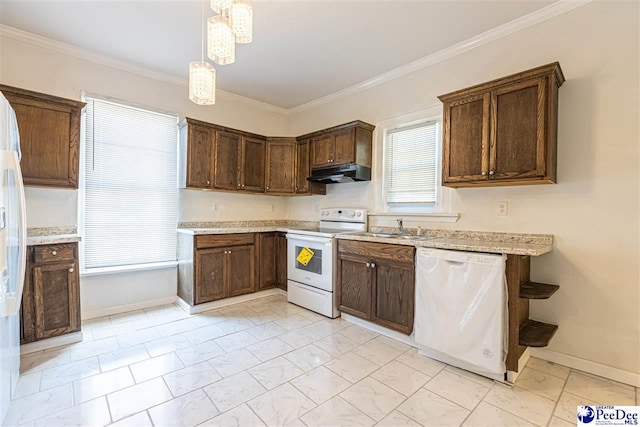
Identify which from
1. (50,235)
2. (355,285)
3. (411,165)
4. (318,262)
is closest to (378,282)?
(355,285)

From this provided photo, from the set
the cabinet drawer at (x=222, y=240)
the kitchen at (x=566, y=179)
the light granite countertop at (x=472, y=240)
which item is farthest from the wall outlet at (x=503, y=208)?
the cabinet drawer at (x=222, y=240)

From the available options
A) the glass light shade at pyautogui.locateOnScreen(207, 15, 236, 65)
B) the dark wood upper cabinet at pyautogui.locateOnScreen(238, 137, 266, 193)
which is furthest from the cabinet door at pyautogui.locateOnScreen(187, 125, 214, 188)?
the glass light shade at pyautogui.locateOnScreen(207, 15, 236, 65)

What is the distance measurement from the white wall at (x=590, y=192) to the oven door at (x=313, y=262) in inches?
64.0

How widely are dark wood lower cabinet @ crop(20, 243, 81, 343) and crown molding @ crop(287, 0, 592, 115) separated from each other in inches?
137

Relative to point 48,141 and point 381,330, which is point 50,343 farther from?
point 381,330

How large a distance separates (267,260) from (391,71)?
280 cm

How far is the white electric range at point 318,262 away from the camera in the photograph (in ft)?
10.4

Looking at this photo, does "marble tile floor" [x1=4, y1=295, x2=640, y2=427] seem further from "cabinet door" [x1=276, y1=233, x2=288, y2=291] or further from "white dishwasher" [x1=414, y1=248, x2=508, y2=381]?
"cabinet door" [x1=276, y1=233, x2=288, y2=291]

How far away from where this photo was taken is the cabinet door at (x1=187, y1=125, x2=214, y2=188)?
3469 millimetres

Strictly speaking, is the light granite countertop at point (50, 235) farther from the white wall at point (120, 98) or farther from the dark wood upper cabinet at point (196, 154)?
the dark wood upper cabinet at point (196, 154)

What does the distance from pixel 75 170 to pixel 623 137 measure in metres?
4.47

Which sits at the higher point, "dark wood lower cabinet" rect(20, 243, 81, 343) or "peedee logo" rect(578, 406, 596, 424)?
"dark wood lower cabinet" rect(20, 243, 81, 343)

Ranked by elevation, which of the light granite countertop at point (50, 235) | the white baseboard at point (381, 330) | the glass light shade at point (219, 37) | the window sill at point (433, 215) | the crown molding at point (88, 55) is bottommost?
the white baseboard at point (381, 330)

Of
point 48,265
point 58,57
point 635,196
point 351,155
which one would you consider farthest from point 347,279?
point 58,57
